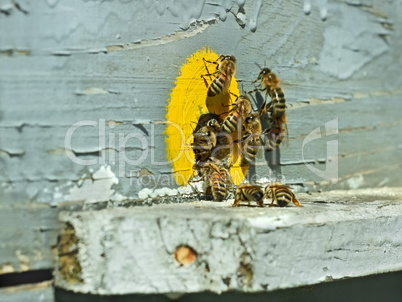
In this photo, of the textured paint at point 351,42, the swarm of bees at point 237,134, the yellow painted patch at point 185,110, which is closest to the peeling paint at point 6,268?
the yellow painted patch at point 185,110

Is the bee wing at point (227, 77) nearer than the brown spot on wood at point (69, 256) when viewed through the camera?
No

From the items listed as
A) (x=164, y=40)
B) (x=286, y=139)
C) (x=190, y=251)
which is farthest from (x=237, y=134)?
(x=190, y=251)

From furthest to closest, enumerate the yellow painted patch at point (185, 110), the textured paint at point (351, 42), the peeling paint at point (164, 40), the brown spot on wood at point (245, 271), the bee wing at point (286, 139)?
1. the textured paint at point (351, 42)
2. the bee wing at point (286, 139)
3. the yellow painted patch at point (185, 110)
4. the peeling paint at point (164, 40)
5. the brown spot on wood at point (245, 271)

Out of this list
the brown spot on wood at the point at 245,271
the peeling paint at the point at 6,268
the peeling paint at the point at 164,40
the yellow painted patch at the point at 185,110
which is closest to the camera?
the brown spot on wood at the point at 245,271

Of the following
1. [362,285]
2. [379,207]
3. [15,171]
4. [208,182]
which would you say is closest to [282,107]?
[208,182]

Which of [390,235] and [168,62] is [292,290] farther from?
[168,62]

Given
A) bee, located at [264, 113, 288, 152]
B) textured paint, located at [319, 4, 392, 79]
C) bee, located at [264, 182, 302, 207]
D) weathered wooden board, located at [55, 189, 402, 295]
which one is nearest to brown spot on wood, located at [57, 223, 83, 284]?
weathered wooden board, located at [55, 189, 402, 295]

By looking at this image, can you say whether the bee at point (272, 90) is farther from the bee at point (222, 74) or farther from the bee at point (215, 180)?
the bee at point (215, 180)
